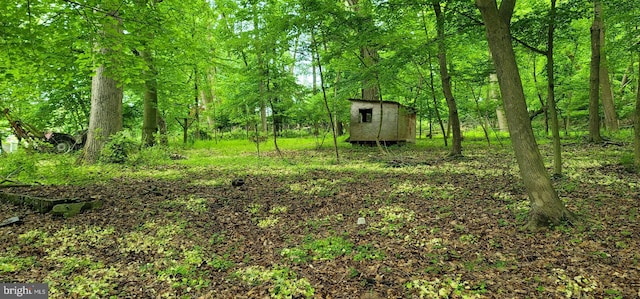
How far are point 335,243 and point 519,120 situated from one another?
2.96m

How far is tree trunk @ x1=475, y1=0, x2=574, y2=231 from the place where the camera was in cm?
425

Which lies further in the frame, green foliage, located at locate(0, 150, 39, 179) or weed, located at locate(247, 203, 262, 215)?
weed, located at locate(247, 203, 262, 215)

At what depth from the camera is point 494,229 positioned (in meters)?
4.58

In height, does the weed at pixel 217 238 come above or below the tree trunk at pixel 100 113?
below

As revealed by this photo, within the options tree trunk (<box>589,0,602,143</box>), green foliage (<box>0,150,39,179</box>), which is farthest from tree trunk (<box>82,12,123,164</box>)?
tree trunk (<box>589,0,602,143</box>)

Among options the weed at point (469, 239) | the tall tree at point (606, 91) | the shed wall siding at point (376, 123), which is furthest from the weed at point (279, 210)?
the tall tree at point (606, 91)

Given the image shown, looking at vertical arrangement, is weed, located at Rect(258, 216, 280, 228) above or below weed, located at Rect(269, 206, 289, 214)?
below

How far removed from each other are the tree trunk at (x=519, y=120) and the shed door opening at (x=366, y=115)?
1357 centimetres

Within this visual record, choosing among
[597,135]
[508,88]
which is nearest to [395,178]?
[508,88]

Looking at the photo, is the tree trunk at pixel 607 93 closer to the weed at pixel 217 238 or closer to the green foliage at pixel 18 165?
the weed at pixel 217 238

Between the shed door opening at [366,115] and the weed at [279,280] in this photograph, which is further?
the shed door opening at [366,115]

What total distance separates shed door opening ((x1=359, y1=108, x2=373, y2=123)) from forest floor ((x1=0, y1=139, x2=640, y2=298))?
10625 millimetres

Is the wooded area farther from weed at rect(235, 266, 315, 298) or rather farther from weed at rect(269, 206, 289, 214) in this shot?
weed at rect(235, 266, 315, 298)

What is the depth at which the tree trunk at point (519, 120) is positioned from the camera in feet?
13.9
